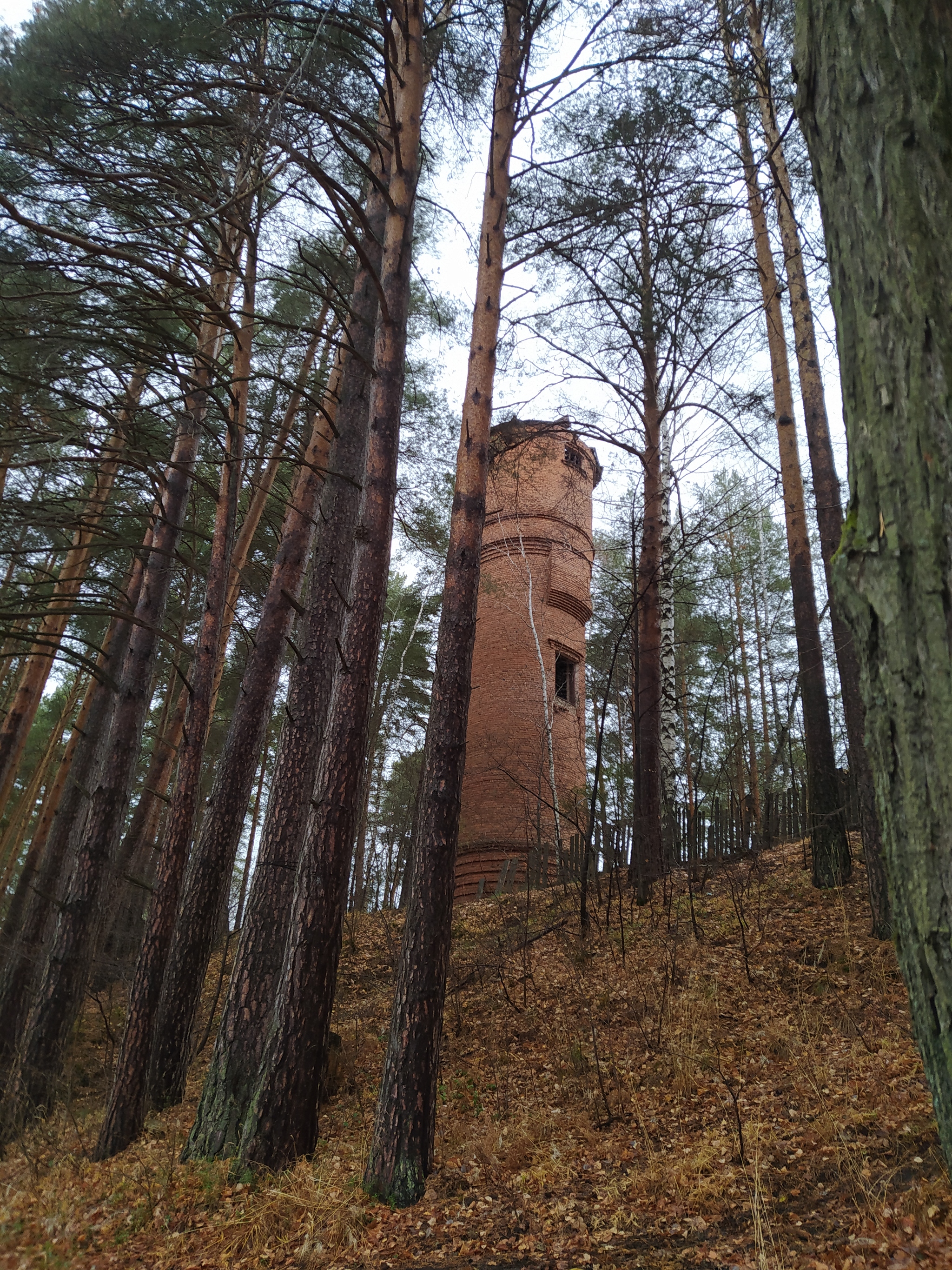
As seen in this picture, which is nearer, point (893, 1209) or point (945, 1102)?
point (945, 1102)

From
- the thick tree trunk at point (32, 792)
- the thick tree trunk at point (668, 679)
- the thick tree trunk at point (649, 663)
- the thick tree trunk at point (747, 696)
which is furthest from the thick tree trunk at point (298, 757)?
the thick tree trunk at point (32, 792)

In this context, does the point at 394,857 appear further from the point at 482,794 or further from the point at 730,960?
the point at 730,960

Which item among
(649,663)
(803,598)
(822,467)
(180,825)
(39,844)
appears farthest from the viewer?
(39,844)

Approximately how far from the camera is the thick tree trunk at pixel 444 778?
4.19 metres

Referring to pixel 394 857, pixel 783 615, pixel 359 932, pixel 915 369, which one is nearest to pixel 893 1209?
pixel 915 369

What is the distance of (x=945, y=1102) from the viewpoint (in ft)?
4.09

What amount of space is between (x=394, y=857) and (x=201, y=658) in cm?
990

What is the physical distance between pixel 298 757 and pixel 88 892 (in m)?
2.32

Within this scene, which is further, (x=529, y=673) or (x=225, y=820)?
(x=529, y=673)

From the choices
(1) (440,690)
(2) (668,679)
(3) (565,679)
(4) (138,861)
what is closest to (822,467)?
(2) (668,679)

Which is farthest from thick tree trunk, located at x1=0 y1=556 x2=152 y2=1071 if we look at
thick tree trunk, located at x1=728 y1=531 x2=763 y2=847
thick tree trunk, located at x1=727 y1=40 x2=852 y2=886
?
thick tree trunk, located at x1=728 y1=531 x2=763 y2=847

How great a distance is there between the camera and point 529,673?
1544 cm

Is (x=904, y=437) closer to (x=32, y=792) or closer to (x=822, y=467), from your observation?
(x=822, y=467)

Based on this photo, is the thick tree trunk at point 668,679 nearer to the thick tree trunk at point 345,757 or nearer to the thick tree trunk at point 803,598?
the thick tree trunk at point 803,598
